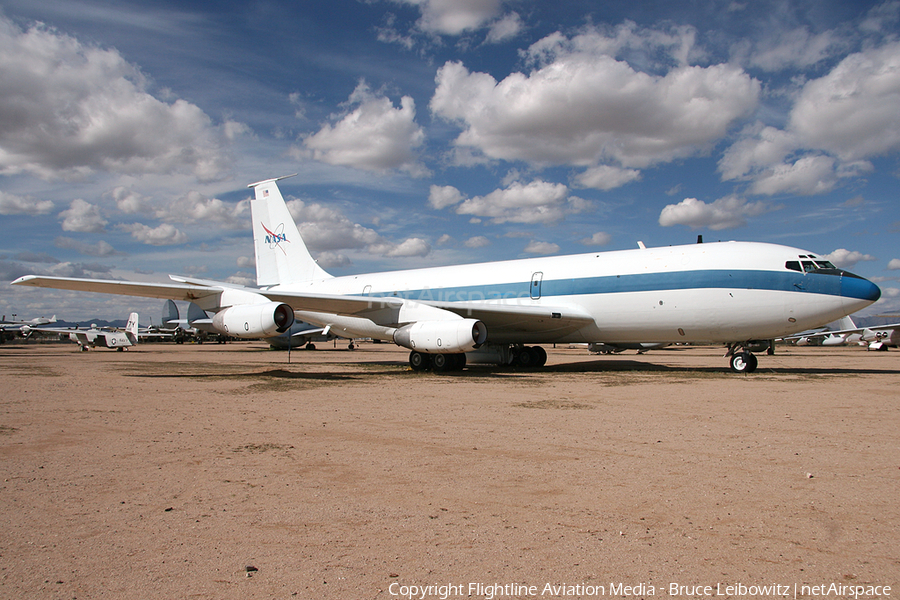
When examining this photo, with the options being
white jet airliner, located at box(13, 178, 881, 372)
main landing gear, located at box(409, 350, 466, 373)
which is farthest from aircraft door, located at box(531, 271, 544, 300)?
main landing gear, located at box(409, 350, 466, 373)

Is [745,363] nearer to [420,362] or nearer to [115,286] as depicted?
[420,362]

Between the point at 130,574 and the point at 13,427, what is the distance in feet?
18.3

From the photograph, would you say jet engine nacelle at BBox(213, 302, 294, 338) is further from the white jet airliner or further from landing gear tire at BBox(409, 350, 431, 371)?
landing gear tire at BBox(409, 350, 431, 371)

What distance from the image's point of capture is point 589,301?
1611 cm

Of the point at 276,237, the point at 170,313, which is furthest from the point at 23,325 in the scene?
the point at 276,237

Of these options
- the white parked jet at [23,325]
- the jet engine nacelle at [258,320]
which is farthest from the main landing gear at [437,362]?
the white parked jet at [23,325]

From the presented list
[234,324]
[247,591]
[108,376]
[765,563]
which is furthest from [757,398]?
[108,376]

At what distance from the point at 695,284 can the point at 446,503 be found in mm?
12812

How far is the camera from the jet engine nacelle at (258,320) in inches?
562

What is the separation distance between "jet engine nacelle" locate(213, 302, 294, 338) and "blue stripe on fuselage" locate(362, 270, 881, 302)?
6.86 meters

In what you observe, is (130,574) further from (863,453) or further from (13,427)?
(863,453)

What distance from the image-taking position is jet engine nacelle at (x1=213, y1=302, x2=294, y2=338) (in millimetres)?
14266

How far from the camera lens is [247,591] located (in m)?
2.60

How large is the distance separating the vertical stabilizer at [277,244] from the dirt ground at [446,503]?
14.9 m
